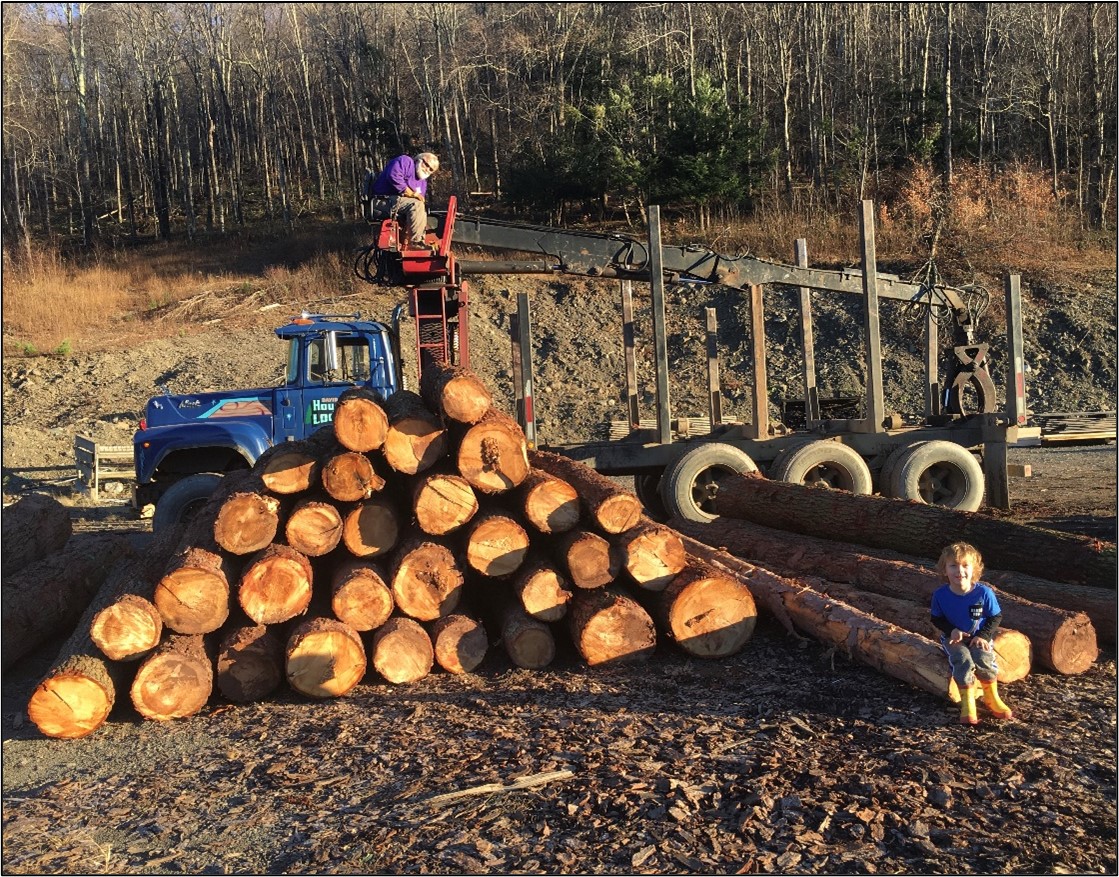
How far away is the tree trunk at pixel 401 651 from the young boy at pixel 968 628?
330cm

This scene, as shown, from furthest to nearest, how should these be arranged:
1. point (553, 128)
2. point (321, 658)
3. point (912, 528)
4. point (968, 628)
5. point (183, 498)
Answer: point (553, 128), point (183, 498), point (912, 528), point (321, 658), point (968, 628)

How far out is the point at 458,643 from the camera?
716 cm

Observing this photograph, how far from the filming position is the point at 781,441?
12.6 meters

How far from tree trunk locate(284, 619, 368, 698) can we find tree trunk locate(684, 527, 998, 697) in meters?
3.08

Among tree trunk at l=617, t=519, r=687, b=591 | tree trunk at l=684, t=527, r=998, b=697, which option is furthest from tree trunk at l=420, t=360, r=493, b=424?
tree trunk at l=684, t=527, r=998, b=697

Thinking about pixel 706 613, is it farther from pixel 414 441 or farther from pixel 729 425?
pixel 729 425

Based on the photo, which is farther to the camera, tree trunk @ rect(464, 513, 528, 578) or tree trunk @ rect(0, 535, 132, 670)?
tree trunk @ rect(0, 535, 132, 670)

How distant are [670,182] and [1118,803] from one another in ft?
94.8

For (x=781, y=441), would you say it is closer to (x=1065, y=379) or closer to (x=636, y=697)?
(x=636, y=697)

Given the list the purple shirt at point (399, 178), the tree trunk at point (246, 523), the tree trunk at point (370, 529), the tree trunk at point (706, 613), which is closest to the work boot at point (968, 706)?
the tree trunk at point (706, 613)

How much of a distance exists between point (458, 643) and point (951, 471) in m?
7.60

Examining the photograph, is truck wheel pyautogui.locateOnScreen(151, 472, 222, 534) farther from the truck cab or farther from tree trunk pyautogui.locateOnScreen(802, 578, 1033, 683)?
tree trunk pyautogui.locateOnScreen(802, 578, 1033, 683)

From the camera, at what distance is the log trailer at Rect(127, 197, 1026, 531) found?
11.9 meters

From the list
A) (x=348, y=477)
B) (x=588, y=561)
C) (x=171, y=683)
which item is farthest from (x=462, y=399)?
(x=171, y=683)
